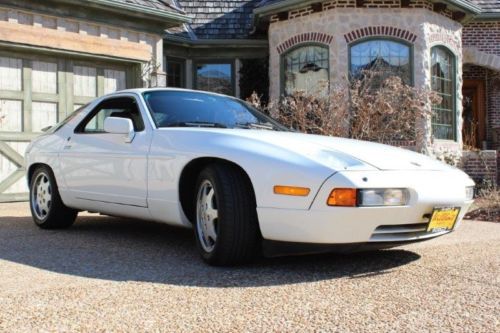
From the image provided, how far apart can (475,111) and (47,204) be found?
1262 cm

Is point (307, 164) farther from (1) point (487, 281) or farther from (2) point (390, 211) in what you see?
(1) point (487, 281)

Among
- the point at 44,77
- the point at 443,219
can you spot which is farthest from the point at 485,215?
the point at 44,77

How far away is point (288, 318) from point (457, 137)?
35.3 feet

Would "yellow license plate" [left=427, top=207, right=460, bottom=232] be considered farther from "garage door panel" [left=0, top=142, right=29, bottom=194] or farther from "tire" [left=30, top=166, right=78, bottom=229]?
"garage door panel" [left=0, top=142, right=29, bottom=194]

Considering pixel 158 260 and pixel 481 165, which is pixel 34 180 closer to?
pixel 158 260

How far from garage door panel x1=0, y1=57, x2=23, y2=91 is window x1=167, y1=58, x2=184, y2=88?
4.58 metres

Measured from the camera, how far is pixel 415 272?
4039mm

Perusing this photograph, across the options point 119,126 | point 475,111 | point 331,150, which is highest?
point 475,111

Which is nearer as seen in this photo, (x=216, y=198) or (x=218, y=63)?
(x=216, y=198)

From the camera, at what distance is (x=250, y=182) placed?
400 centimetres

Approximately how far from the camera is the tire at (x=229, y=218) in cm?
389

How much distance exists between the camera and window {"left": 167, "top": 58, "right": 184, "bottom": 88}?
13720 mm

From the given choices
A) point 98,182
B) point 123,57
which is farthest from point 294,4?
point 98,182

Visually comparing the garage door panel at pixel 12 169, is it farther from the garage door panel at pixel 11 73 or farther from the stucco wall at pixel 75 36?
the stucco wall at pixel 75 36
